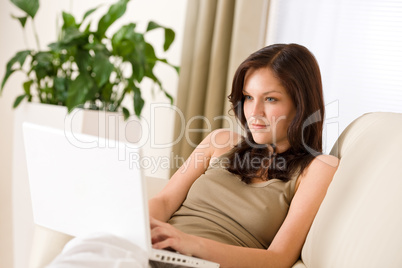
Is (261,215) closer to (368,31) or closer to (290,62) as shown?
(290,62)

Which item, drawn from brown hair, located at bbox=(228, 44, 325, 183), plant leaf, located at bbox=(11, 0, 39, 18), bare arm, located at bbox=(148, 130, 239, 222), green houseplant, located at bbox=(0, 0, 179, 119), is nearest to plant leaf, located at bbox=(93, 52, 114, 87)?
green houseplant, located at bbox=(0, 0, 179, 119)

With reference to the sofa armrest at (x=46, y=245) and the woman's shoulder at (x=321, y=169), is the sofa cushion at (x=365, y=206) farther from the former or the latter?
the sofa armrest at (x=46, y=245)

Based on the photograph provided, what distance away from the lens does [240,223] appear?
1414mm

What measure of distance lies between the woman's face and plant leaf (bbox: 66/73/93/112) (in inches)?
40.4

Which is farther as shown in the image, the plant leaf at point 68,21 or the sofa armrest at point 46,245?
the plant leaf at point 68,21

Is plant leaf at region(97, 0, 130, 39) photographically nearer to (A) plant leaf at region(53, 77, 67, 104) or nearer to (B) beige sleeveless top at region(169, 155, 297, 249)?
(A) plant leaf at region(53, 77, 67, 104)

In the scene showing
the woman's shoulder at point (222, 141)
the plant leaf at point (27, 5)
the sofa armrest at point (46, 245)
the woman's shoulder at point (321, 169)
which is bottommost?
the sofa armrest at point (46, 245)

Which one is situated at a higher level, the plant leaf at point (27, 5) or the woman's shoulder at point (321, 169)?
the plant leaf at point (27, 5)

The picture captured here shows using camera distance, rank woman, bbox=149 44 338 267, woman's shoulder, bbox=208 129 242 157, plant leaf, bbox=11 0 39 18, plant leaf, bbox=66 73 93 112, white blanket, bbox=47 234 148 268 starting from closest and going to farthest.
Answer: white blanket, bbox=47 234 148 268 → woman, bbox=149 44 338 267 → woman's shoulder, bbox=208 129 242 157 → plant leaf, bbox=66 73 93 112 → plant leaf, bbox=11 0 39 18

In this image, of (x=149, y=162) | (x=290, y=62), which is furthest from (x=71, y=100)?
(x=290, y=62)

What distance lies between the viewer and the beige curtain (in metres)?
2.60

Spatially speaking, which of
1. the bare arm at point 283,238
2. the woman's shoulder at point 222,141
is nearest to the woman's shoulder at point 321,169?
the bare arm at point 283,238

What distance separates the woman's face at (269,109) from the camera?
151cm

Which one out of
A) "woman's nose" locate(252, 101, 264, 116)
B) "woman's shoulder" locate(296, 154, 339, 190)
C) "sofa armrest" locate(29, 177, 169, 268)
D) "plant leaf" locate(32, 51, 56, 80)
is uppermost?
"woman's nose" locate(252, 101, 264, 116)
